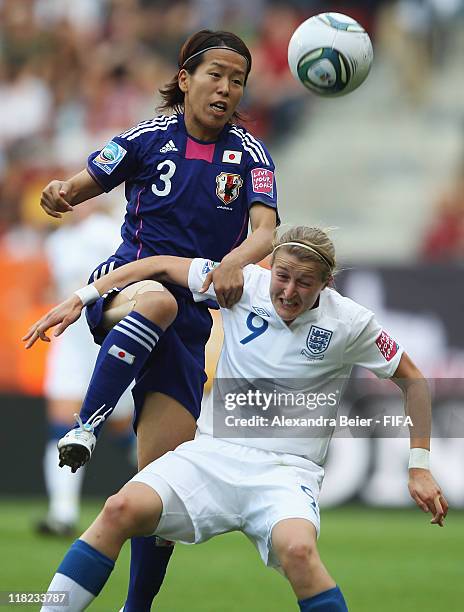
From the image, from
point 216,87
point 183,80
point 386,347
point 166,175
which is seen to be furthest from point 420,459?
point 183,80

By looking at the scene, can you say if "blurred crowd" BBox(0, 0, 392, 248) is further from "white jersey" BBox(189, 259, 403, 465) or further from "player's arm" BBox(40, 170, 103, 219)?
"white jersey" BBox(189, 259, 403, 465)

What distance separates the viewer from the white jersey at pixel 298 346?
5227 millimetres

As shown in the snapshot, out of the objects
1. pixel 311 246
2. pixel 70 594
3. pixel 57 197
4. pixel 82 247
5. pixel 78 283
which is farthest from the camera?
pixel 78 283

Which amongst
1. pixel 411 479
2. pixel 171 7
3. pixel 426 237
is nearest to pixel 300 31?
pixel 411 479

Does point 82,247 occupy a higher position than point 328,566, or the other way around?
point 82,247

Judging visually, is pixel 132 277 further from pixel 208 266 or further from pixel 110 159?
pixel 110 159

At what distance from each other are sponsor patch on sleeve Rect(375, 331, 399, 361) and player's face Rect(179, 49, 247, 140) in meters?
1.19

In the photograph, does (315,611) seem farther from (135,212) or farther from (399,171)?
(399,171)

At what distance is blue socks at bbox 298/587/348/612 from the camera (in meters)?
4.65

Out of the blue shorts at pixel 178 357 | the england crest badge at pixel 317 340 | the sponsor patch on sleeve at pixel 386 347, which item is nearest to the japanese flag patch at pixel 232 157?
the blue shorts at pixel 178 357

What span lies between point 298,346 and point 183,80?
135cm

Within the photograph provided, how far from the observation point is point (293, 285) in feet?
16.9

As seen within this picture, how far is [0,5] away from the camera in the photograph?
1570cm

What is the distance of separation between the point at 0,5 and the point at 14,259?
17.9 ft
